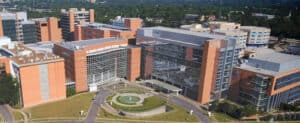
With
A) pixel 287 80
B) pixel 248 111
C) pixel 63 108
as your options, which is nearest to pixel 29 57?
pixel 63 108

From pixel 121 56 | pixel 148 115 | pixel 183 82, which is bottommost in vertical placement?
pixel 148 115

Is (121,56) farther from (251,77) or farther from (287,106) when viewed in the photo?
(287,106)

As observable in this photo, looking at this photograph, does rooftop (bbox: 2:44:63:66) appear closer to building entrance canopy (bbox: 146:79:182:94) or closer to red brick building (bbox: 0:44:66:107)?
red brick building (bbox: 0:44:66:107)

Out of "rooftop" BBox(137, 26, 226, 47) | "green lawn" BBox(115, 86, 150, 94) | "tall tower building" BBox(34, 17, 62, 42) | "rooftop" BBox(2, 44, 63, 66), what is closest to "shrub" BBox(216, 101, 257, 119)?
"rooftop" BBox(137, 26, 226, 47)

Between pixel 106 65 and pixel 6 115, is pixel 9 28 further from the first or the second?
pixel 6 115

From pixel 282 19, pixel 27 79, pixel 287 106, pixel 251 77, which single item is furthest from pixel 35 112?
pixel 282 19

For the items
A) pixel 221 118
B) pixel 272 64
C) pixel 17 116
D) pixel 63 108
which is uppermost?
pixel 272 64
